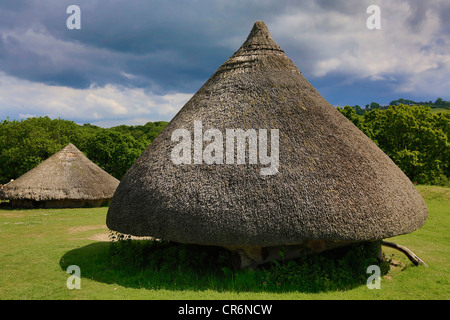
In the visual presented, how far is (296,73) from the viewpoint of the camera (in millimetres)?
9125

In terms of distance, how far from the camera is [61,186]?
20656mm

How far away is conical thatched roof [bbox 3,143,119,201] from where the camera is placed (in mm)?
20172

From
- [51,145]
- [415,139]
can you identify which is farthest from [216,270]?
[415,139]

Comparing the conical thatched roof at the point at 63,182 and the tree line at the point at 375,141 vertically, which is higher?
the tree line at the point at 375,141

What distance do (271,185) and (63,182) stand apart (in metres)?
18.5

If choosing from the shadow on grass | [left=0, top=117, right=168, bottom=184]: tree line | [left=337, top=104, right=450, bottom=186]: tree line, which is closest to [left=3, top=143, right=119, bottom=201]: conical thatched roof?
[left=0, top=117, right=168, bottom=184]: tree line

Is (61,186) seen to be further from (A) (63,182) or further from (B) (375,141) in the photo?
(B) (375,141)

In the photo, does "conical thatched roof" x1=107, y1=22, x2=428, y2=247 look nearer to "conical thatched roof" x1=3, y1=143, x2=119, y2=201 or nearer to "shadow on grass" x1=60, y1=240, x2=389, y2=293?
"shadow on grass" x1=60, y1=240, x2=389, y2=293

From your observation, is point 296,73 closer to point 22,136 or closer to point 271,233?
point 271,233

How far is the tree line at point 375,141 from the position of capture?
97.6 feet

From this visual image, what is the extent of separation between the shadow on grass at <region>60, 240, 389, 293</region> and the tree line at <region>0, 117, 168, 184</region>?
27.0 meters

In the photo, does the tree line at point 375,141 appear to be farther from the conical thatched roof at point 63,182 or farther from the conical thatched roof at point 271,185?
the conical thatched roof at point 271,185

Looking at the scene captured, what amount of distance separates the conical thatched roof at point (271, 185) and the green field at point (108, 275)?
3.30 ft

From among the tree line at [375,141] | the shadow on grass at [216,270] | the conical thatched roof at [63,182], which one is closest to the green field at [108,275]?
the shadow on grass at [216,270]
